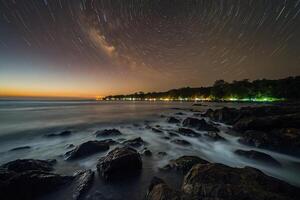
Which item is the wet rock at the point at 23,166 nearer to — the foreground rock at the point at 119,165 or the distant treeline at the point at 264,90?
the foreground rock at the point at 119,165

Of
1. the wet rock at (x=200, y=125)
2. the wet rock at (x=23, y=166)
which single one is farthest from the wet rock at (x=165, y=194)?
the wet rock at (x=200, y=125)

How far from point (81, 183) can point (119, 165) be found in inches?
50.1

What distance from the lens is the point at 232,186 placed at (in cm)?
346

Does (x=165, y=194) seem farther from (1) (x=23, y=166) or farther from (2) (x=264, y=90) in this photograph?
(2) (x=264, y=90)

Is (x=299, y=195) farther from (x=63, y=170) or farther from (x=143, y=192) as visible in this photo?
(x=63, y=170)

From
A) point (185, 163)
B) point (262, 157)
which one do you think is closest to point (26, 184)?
point (185, 163)

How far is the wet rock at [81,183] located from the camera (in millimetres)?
4578

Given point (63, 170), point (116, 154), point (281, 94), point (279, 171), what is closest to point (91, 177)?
point (116, 154)

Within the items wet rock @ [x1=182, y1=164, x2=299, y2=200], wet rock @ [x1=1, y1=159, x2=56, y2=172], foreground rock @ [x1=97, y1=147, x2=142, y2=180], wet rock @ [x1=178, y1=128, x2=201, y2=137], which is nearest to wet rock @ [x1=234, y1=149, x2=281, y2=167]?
wet rock @ [x1=182, y1=164, x2=299, y2=200]

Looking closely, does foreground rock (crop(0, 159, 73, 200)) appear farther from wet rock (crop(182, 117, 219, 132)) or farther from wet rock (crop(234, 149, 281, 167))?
wet rock (crop(182, 117, 219, 132))

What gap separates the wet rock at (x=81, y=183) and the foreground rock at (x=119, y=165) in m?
0.41

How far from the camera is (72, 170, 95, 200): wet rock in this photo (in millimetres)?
4578

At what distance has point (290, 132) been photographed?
9.10 meters

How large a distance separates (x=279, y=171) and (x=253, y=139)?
3.23m
